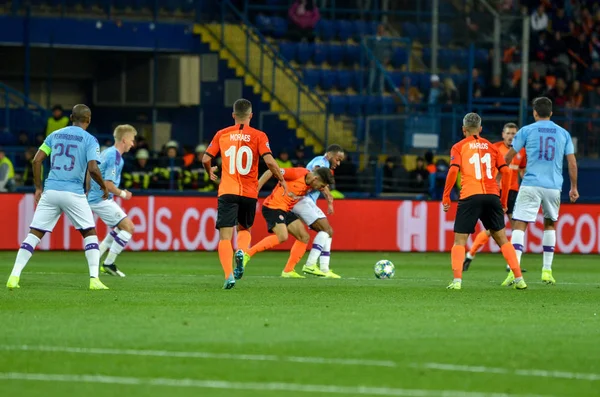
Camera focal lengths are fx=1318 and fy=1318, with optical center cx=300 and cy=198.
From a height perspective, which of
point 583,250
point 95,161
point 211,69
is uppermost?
point 211,69

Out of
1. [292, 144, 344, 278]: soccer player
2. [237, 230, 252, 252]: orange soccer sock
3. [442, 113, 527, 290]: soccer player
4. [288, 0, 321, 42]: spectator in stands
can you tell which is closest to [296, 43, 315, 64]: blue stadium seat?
[288, 0, 321, 42]: spectator in stands

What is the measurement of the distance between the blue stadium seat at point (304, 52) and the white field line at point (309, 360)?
26868 mm

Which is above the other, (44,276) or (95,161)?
(95,161)

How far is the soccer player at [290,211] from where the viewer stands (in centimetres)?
1856

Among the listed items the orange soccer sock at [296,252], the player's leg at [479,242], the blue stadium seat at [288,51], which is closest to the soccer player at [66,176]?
the orange soccer sock at [296,252]

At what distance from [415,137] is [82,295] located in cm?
1738

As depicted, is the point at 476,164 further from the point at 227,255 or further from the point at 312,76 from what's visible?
the point at 312,76

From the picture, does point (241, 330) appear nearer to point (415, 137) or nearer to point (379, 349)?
point (379, 349)

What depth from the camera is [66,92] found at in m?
37.1

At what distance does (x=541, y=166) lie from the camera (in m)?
17.1

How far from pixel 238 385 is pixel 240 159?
7.44m

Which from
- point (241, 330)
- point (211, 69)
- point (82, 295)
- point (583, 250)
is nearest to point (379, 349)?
point (241, 330)

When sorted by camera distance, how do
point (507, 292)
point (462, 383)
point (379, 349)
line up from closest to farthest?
1. point (462, 383)
2. point (379, 349)
3. point (507, 292)

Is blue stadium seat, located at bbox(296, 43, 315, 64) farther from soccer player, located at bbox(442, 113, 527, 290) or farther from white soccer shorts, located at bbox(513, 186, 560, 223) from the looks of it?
soccer player, located at bbox(442, 113, 527, 290)
